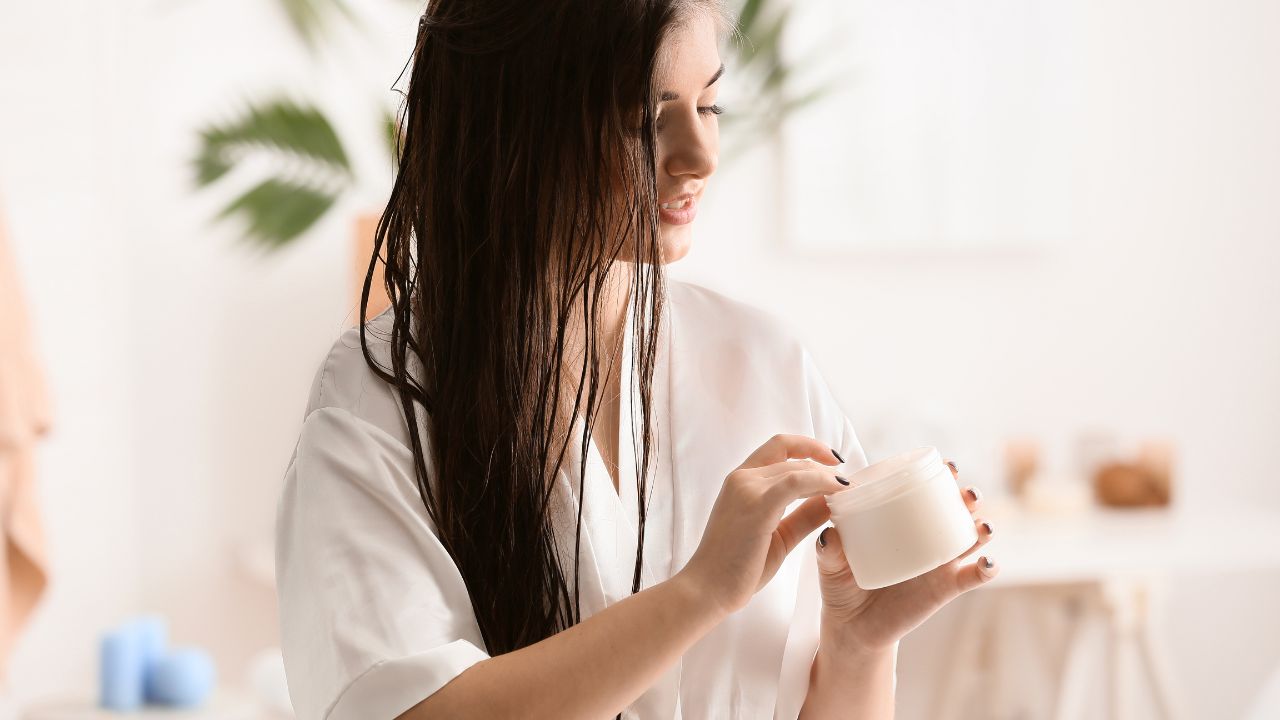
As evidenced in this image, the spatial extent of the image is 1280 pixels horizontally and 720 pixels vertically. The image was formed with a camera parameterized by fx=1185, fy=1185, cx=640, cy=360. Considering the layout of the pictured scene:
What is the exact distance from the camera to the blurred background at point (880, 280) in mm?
2398

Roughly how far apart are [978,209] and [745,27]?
822 mm

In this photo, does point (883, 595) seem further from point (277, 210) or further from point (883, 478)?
point (277, 210)

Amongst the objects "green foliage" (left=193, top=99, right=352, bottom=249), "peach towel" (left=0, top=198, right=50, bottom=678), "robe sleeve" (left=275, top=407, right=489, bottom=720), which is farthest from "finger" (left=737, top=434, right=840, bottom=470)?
"green foliage" (left=193, top=99, right=352, bottom=249)

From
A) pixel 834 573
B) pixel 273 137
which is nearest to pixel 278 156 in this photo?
pixel 273 137

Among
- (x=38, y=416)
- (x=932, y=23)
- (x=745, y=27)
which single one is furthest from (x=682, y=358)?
(x=932, y=23)

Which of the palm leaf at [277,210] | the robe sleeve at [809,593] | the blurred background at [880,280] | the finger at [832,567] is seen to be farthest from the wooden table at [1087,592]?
the palm leaf at [277,210]

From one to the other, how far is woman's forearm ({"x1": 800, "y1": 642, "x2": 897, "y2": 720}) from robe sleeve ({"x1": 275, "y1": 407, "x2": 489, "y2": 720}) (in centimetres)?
31

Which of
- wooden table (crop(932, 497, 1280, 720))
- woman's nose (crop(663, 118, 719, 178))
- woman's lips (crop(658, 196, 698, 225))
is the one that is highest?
woman's nose (crop(663, 118, 719, 178))

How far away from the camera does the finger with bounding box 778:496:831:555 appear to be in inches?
32.5

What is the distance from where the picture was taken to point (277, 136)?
2.36 meters

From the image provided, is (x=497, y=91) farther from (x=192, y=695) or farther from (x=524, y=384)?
(x=192, y=695)

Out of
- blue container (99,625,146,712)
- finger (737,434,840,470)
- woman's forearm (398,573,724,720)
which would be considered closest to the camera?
woman's forearm (398,573,724,720)

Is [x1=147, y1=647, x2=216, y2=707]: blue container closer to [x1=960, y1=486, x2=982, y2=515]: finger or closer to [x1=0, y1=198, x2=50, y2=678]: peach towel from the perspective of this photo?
[x1=0, y1=198, x2=50, y2=678]: peach towel

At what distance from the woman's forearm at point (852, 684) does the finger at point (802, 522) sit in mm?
169
